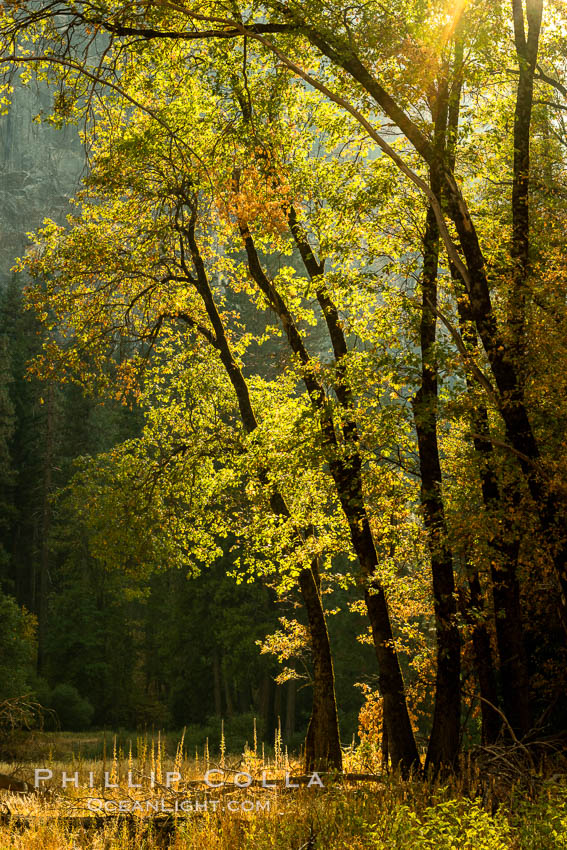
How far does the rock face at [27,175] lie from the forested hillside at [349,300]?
208ft

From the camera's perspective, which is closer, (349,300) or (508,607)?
(508,607)

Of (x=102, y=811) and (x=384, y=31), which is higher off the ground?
(x=384, y=31)

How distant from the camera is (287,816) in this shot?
21.8ft

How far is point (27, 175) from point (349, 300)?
82.0 m

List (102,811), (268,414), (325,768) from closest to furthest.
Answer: (102,811), (325,768), (268,414)

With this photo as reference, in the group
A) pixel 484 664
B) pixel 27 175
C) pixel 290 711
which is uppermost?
pixel 27 175

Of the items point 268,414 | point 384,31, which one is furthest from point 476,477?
point 384,31

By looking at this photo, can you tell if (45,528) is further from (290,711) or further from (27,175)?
(27,175)

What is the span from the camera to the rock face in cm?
7769

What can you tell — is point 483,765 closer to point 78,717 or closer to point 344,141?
point 344,141

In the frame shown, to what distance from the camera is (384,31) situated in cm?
849

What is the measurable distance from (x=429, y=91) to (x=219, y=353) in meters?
Answer: 7.32

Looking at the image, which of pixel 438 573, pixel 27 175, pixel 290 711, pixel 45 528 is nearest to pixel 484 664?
pixel 438 573

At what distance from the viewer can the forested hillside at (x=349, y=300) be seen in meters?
8.94
